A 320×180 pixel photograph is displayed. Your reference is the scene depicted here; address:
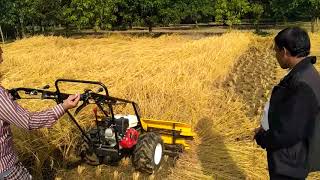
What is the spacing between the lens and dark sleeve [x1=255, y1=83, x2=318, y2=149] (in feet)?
9.35

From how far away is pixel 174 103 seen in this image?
757cm

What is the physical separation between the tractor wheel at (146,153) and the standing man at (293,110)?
7.81ft

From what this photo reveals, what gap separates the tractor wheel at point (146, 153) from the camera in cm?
532

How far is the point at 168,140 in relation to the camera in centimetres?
617

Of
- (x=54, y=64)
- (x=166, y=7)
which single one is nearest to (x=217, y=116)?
(x=54, y=64)

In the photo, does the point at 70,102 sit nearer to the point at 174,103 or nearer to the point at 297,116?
the point at 297,116

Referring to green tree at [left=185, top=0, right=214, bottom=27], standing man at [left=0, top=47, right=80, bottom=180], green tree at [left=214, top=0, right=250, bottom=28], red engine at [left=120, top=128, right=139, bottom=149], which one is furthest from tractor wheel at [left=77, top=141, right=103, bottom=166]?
green tree at [left=185, top=0, right=214, bottom=27]

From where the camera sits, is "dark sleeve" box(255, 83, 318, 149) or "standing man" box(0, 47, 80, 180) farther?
"dark sleeve" box(255, 83, 318, 149)

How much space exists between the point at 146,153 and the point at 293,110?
2756mm

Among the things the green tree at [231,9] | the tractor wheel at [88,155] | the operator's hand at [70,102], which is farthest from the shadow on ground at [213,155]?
the green tree at [231,9]

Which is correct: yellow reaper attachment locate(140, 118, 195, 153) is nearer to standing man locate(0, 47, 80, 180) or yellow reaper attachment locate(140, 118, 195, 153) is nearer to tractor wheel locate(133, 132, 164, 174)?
tractor wheel locate(133, 132, 164, 174)

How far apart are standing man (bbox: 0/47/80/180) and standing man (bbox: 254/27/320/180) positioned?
4.71 ft

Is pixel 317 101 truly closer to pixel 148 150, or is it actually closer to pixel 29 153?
pixel 148 150

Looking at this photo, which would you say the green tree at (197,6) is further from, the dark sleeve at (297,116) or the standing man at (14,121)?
the standing man at (14,121)
